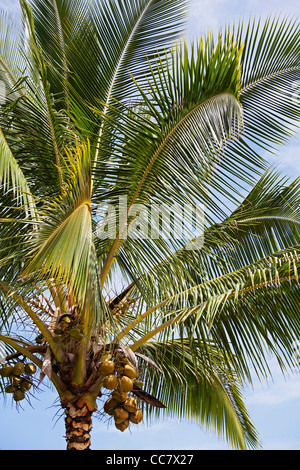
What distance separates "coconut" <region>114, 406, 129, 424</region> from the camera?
3928mm

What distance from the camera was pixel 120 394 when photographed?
3.95 metres

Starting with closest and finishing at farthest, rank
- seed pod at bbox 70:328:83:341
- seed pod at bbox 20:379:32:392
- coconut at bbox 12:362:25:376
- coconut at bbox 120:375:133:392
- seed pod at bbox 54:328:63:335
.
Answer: coconut at bbox 120:375:133:392
seed pod at bbox 70:328:83:341
seed pod at bbox 54:328:63:335
coconut at bbox 12:362:25:376
seed pod at bbox 20:379:32:392

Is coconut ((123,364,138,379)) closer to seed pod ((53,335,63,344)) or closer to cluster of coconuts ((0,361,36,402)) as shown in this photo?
seed pod ((53,335,63,344))

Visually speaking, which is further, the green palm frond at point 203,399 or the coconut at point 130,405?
the green palm frond at point 203,399

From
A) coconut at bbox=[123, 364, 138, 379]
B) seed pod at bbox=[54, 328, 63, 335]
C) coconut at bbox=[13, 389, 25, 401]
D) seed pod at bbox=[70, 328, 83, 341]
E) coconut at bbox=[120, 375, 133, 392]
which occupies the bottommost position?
coconut at bbox=[120, 375, 133, 392]

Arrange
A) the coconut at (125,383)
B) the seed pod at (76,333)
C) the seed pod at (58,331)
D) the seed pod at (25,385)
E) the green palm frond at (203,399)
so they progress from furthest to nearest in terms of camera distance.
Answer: the green palm frond at (203,399) → the seed pod at (25,385) → the seed pod at (58,331) → the seed pod at (76,333) → the coconut at (125,383)

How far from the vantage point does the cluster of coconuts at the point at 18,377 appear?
441 cm

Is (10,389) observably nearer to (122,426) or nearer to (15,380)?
(15,380)

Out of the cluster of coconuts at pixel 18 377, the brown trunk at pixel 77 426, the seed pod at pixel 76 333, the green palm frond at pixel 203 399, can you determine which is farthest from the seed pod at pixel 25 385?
the green palm frond at pixel 203 399

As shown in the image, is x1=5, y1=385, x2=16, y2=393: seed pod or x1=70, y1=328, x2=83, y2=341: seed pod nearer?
x1=70, y1=328, x2=83, y2=341: seed pod

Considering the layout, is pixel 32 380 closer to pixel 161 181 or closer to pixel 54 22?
pixel 161 181

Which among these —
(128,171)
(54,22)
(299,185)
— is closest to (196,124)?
(128,171)

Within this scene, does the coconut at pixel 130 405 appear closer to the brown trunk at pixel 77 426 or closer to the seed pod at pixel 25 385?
the brown trunk at pixel 77 426

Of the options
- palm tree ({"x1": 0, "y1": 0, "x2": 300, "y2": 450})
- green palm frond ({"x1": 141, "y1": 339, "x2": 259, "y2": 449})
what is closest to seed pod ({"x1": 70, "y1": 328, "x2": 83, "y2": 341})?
palm tree ({"x1": 0, "y1": 0, "x2": 300, "y2": 450})
